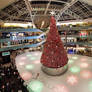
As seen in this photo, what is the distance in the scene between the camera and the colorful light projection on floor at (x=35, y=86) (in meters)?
9.00

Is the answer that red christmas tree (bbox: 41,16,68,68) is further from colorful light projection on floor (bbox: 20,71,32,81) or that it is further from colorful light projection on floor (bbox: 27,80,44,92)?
colorful light projection on floor (bbox: 20,71,32,81)

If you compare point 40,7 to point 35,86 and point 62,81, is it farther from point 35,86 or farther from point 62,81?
point 35,86

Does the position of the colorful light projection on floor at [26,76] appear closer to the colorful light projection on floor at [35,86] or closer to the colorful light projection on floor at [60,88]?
the colorful light projection on floor at [35,86]

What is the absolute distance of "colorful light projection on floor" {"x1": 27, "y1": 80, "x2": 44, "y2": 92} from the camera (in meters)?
9.00

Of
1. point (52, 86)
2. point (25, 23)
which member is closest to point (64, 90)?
point (52, 86)

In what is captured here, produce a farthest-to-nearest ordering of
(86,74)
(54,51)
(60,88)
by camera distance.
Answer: (86,74)
(54,51)
(60,88)

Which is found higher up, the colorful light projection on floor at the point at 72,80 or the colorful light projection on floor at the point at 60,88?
the colorful light projection on floor at the point at 72,80

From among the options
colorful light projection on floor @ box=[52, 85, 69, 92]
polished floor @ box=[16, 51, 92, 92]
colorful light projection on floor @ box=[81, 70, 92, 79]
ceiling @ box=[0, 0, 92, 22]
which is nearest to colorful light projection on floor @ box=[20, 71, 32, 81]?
polished floor @ box=[16, 51, 92, 92]

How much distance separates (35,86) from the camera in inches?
378

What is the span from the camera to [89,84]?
9.45 meters

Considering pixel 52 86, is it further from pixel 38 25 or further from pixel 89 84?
pixel 38 25

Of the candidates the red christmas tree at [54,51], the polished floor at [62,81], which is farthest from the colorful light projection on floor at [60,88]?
the red christmas tree at [54,51]

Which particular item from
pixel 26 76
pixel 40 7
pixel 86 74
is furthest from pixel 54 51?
pixel 40 7

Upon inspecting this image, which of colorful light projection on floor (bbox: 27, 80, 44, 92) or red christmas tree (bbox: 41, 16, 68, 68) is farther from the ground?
red christmas tree (bbox: 41, 16, 68, 68)
